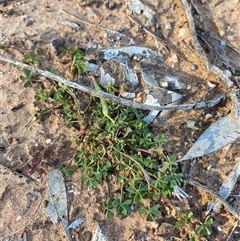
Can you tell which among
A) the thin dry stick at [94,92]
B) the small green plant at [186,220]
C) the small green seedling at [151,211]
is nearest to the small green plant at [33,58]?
the thin dry stick at [94,92]

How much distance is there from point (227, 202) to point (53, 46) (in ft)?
5.87

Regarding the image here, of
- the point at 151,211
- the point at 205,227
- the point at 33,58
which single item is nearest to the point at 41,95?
the point at 33,58

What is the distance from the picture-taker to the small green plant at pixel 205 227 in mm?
2924

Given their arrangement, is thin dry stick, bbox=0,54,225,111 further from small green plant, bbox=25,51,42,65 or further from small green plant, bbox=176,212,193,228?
small green plant, bbox=176,212,193,228

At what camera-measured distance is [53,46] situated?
3396mm

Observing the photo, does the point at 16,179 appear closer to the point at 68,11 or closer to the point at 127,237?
the point at 127,237

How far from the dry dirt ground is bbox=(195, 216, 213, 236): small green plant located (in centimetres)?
7

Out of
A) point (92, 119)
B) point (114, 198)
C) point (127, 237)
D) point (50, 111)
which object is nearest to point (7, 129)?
point (50, 111)

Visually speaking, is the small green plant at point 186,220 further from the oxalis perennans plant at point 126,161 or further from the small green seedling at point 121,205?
the small green seedling at point 121,205

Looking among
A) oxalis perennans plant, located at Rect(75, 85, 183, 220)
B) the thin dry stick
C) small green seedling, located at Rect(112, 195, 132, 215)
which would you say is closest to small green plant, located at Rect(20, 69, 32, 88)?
the thin dry stick

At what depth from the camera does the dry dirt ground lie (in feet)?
9.79

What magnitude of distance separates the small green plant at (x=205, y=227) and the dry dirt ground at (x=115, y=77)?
0.24 feet

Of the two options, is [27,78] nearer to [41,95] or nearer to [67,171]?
[41,95]

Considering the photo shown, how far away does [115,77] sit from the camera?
3348 mm
